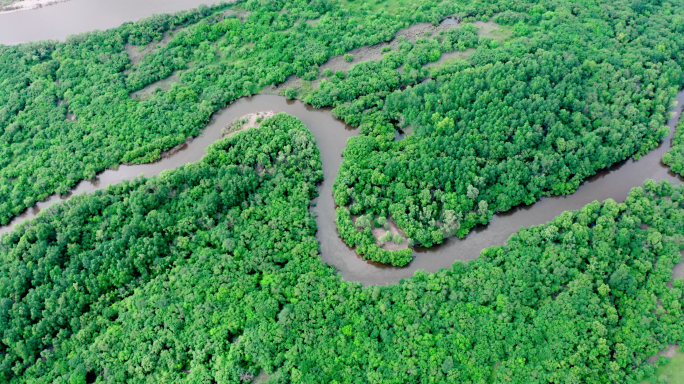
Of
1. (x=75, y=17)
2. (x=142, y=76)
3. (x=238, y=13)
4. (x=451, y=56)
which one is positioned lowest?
(x=451, y=56)

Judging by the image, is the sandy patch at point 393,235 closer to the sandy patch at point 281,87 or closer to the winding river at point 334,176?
the winding river at point 334,176

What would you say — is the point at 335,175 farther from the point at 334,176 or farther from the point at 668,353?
the point at 668,353

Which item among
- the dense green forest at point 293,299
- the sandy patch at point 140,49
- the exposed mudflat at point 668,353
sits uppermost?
the sandy patch at point 140,49

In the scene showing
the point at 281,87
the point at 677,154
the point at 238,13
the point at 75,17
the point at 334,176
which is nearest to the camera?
the point at 677,154

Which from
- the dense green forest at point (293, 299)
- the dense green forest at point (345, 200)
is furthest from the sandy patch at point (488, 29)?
the dense green forest at point (293, 299)

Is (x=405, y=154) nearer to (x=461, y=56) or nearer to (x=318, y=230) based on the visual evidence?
(x=318, y=230)

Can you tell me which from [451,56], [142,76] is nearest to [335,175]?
[451,56]

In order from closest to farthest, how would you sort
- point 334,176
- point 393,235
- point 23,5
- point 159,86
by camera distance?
point 393,235 < point 334,176 < point 159,86 < point 23,5

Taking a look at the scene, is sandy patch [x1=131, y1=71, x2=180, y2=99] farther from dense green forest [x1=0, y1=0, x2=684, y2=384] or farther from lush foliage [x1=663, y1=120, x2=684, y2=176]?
lush foliage [x1=663, y1=120, x2=684, y2=176]
